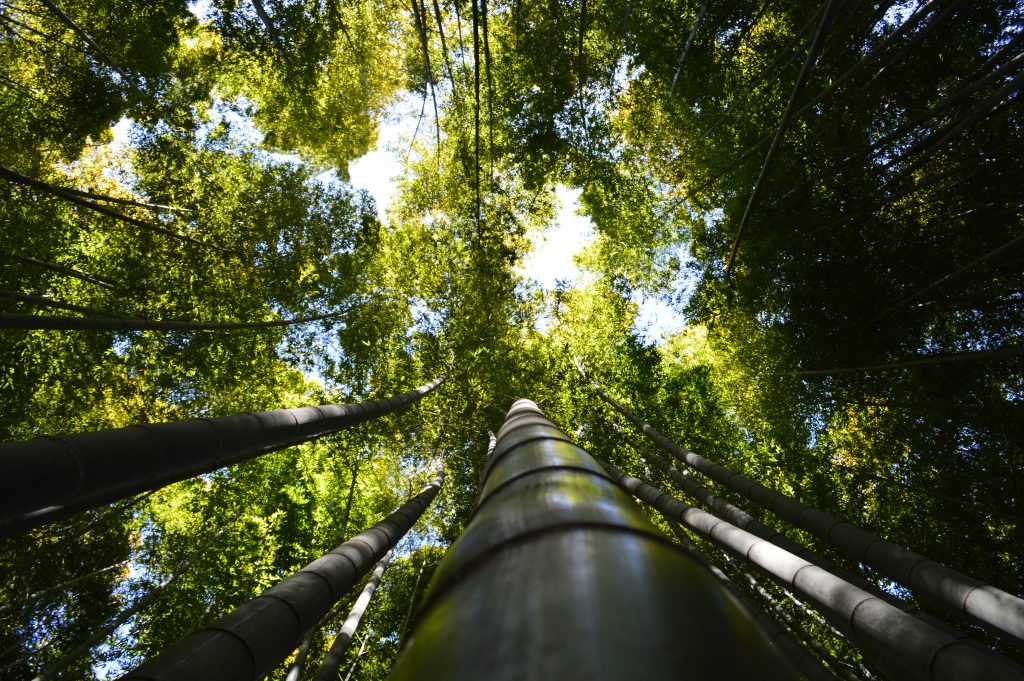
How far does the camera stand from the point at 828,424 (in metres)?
7.70

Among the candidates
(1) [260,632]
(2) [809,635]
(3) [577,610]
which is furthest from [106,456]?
(2) [809,635]

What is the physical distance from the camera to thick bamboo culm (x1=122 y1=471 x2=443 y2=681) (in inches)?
56.1

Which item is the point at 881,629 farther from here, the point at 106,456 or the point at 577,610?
the point at 106,456

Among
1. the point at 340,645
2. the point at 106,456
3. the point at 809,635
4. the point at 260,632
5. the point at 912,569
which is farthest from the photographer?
Answer: the point at 809,635

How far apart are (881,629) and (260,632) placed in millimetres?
2782

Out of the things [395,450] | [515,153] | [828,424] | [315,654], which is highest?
[515,153]

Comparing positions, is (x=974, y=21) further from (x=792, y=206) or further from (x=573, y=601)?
(x=573, y=601)

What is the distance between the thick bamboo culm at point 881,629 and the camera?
1696 millimetres

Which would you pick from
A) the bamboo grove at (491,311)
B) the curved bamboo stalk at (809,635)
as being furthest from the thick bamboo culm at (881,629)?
the curved bamboo stalk at (809,635)

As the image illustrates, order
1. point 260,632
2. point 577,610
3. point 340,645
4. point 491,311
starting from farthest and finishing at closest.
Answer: point 491,311 < point 340,645 < point 260,632 < point 577,610

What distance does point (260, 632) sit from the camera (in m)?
1.73

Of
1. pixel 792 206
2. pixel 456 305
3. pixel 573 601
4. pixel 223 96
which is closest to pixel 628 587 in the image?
pixel 573 601

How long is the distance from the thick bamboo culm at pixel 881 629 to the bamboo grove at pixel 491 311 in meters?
0.02

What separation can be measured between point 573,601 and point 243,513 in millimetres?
10207
